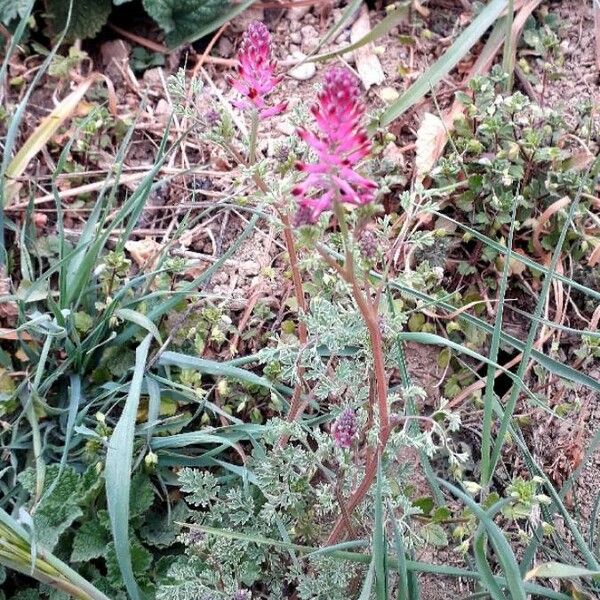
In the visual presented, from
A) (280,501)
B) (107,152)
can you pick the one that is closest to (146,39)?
(107,152)

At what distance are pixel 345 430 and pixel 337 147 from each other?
47 centimetres

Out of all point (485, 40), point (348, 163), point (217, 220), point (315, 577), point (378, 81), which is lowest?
point (315, 577)

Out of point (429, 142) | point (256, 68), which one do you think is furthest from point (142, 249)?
point (256, 68)

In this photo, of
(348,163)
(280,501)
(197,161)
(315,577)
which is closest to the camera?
(348,163)

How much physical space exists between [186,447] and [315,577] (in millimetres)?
483

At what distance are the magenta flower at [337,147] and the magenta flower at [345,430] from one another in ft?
1.24

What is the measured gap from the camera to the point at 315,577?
65.2 inches

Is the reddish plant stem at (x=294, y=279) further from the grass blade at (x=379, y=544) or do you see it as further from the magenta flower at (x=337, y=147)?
the grass blade at (x=379, y=544)

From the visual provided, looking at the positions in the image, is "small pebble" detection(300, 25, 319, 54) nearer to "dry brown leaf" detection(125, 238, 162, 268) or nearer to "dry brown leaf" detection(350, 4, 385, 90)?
"dry brown leaf" detection(350, 4, 385, 90)

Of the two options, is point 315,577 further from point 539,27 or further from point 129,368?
point 539,27

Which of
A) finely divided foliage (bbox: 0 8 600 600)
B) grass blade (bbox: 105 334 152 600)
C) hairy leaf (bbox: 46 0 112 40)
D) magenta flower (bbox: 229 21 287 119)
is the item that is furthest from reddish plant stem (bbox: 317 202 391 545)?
hairy leaf (bbox: 46 0 112 40)

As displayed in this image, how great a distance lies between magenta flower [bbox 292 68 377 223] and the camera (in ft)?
3.55

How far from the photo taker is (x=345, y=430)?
1.33m

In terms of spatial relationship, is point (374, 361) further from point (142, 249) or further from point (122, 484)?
point (142, 249)
